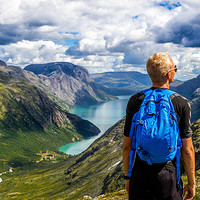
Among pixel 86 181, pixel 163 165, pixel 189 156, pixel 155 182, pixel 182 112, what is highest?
pixel 182 112

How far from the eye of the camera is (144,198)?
8812 millimetres

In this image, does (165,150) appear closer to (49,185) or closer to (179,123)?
(179,123)

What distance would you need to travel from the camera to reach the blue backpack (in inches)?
310

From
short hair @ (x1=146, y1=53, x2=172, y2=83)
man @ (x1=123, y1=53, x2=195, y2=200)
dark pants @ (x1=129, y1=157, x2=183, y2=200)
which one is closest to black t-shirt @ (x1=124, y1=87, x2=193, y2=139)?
man @ (x1=123, y1=53, x2=195, y2=200)

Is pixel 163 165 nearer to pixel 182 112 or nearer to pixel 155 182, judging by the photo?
pixel 155 182

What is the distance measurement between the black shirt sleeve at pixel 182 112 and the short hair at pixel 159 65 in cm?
99

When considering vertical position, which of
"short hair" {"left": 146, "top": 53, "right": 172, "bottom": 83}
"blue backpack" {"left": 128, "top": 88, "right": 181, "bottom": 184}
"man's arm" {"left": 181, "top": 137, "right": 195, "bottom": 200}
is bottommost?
"man's arm" {"left": 181, "top": 137, "right": 195, "bottom": 200}

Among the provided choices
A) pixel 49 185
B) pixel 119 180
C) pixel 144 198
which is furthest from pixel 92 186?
pixel 144 198

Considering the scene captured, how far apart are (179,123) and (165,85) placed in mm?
1557

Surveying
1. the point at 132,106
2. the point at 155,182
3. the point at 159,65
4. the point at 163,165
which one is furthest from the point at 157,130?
the point at 159,65

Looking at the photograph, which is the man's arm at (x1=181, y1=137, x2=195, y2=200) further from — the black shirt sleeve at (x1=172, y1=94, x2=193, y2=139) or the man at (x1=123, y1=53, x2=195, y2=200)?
the black shirt sleeve at (x1=172, y1=94, x2=193, y2=139)

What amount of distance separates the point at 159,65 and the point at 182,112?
1.96 metres

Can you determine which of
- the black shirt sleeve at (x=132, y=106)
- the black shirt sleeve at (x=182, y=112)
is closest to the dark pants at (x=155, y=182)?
the black shirt sleeve at (x=182, y=112)

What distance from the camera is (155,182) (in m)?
8.52
